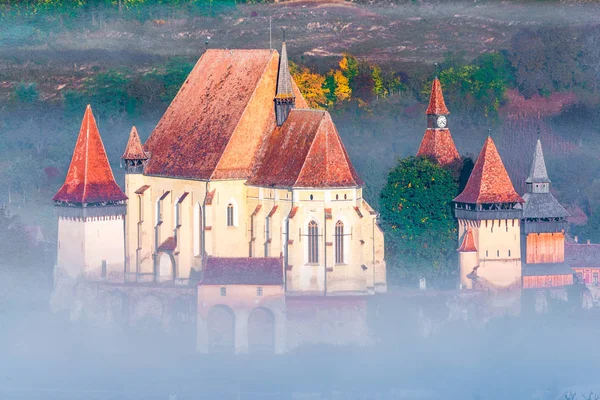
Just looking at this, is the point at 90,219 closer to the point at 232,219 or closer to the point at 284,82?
the point at 232,219

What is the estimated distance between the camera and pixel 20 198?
95.4m

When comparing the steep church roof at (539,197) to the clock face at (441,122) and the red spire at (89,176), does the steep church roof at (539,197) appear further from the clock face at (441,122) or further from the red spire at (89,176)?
the red spire at (89,176)

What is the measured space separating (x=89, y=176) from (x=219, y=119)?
18.4 ft

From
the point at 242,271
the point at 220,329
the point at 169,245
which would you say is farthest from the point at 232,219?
the point at 220,329

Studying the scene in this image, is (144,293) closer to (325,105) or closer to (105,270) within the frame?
(105,270)

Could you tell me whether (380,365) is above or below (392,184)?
below

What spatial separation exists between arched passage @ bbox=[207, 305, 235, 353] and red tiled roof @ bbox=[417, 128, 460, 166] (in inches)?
462

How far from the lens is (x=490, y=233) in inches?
3086

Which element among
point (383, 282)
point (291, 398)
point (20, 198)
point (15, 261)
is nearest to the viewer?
point (291, 398)

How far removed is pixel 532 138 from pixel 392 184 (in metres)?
16.9

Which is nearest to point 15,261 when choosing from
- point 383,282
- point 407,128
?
point 383,282

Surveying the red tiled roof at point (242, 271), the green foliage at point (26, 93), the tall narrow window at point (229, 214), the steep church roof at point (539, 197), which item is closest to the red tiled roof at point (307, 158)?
the tall narrow window at point (229, 214)

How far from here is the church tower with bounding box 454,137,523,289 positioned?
78250 mm

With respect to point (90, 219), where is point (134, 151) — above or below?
above
